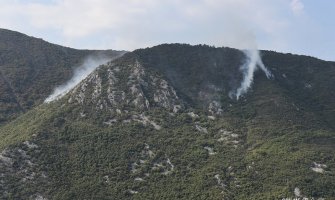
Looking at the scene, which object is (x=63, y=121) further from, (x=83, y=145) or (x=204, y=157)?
(x=204, y=157)

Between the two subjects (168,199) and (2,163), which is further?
→ (2,163)

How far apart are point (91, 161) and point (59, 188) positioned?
56.1ft

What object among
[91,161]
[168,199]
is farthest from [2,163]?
[168,199]

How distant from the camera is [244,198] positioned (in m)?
152

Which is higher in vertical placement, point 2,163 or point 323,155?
point 323,155

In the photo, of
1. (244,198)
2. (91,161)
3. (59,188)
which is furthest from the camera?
(91,161)

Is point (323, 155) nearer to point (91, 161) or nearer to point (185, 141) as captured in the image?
point (185, 141)

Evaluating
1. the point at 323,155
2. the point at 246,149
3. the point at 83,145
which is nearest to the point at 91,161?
the point at 83,145

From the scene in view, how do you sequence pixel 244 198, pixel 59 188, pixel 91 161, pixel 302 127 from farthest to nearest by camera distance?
pixel 302 127
pixel 91 161
pixel 59 188
pixel 244 198

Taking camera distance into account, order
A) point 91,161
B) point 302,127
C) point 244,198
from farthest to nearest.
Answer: point 302,127 → point 91,161 → point 244,198

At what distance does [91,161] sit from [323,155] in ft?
213

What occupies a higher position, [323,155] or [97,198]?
[323,155]

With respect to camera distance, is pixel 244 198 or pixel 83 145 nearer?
pixel 244 198

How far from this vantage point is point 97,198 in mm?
159000
